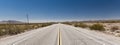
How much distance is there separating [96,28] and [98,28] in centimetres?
100

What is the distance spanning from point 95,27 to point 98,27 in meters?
1.66

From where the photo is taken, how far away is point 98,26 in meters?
38.9

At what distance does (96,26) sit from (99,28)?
1901mm

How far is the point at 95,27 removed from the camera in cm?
4009

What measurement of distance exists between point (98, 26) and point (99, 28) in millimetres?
993

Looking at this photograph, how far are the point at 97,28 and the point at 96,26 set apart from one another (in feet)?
3.46

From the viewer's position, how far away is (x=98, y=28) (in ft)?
126

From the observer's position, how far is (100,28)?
123 ft

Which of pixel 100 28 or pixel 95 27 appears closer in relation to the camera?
pixel 100 28

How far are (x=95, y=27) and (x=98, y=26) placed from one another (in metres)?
1.28

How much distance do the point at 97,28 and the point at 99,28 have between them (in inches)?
35.8

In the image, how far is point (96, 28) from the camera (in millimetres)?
39406

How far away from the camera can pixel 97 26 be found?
129ft
